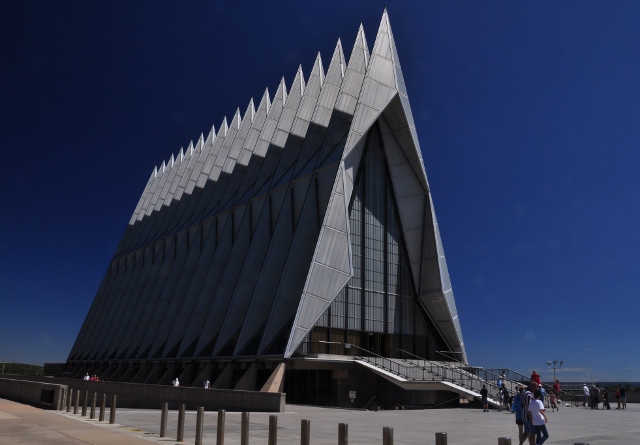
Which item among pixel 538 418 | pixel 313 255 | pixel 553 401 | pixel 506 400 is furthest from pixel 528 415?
pixel 313 255

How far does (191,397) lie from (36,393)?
664cm

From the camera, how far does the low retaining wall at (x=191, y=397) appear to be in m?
23.6

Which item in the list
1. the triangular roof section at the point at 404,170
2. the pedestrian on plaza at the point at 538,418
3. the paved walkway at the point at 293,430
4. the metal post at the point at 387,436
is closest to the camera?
the metal post at the point at 387,436

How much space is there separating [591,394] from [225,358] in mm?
21138

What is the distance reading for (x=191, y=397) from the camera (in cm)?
2728

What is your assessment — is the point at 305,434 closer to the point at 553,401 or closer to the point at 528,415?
the point at 528,415

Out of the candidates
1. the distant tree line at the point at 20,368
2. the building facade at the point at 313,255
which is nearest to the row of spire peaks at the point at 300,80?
the building facade at the point at 313,255

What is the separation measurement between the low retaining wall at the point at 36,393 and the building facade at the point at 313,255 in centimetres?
1009

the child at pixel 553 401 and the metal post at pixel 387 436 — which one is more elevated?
the metal post at pixel 387 436

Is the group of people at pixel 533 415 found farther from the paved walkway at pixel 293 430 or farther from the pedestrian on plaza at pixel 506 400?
the pedestrian on plaza at pixel 506 400

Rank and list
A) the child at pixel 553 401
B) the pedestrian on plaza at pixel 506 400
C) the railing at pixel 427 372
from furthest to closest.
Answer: the railing at pixel 427 372, the child at pixel 553 401, the pedestrian on plaza at pixel 506 400

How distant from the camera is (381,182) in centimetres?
4100

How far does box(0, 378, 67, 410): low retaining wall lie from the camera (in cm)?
2225

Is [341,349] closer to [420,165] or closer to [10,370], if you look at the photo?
[420,165]
